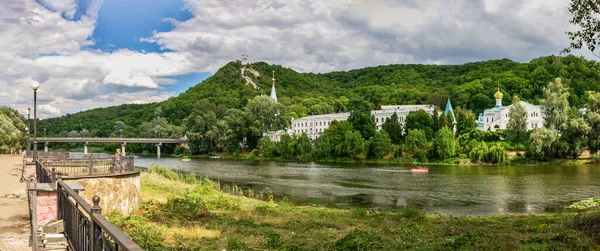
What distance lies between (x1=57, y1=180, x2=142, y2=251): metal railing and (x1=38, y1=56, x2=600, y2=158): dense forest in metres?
87.7

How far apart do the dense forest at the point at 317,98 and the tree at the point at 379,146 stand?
27.4m

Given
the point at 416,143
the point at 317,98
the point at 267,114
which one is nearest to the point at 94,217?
the point at 416,143

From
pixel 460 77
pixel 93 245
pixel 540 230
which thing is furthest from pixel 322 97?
pixel 93 245

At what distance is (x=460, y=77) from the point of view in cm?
16038

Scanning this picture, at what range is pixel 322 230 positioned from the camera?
614 inches

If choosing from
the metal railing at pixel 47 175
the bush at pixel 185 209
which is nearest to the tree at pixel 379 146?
the bush at pixel 185 209

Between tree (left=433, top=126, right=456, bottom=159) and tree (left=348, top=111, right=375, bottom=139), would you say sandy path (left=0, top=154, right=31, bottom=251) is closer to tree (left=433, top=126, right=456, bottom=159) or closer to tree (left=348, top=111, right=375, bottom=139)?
tree (left=433, top=126, right=456, bottom=159)

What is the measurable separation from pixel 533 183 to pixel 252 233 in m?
33.2

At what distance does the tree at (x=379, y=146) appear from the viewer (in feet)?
248

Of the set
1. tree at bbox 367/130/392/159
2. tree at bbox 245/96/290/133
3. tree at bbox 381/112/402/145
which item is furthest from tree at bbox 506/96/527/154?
tree at bbox 245/96/290/133

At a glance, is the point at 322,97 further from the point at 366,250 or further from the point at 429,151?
the point at 366,250

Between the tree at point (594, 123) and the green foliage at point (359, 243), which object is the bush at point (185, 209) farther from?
the tree at point (594, 123)

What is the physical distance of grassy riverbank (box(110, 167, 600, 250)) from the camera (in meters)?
12.4

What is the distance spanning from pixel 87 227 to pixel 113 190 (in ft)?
38.0
